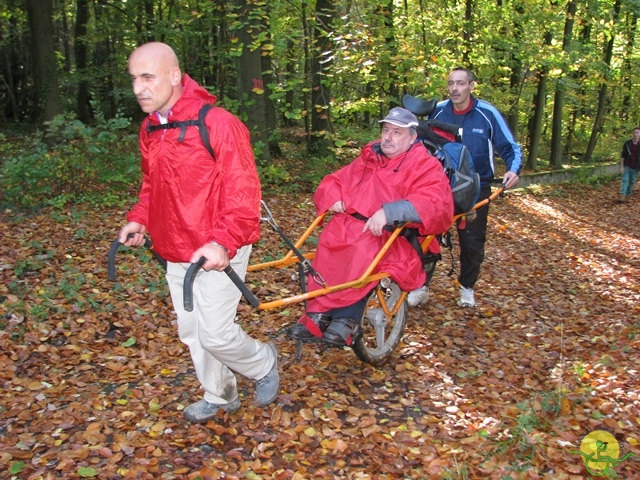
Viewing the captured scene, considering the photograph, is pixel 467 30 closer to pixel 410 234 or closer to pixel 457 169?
pixel 457 169

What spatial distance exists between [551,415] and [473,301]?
280 centimetres

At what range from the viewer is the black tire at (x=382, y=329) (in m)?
4.70

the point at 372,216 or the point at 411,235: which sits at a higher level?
the point at 372,216

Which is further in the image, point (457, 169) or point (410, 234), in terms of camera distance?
point (457, 169)

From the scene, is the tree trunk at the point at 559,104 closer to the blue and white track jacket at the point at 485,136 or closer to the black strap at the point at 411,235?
the blue and white track jacket at the point at 485,136

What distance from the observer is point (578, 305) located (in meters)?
7.24

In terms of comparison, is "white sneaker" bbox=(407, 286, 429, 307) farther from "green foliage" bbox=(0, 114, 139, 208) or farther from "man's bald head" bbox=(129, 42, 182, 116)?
"green foliage" bbox=(0, 114, 139, 208)

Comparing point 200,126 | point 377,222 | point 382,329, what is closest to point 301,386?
point 382,329

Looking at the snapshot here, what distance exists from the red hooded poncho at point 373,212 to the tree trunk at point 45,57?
1092cm

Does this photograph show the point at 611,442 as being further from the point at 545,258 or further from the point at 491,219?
the point at 491,219

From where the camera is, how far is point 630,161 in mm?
16562

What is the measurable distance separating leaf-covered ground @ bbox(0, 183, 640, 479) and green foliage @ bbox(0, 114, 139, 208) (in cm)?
84

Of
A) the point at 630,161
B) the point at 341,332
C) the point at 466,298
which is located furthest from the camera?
the point at 630,161

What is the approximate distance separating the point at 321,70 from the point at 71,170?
4660 millimetres
